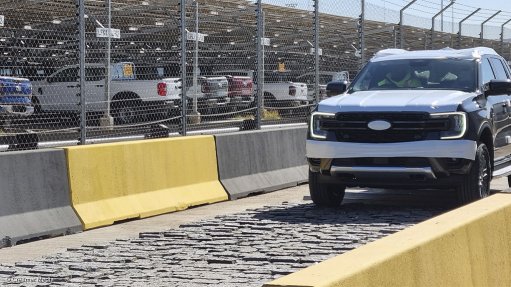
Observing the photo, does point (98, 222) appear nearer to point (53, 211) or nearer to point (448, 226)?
point (53, 211)

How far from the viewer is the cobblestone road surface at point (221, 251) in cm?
770

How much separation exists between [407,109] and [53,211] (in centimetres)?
378

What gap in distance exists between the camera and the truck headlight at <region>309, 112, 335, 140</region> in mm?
12133

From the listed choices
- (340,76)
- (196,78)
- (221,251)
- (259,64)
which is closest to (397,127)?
(221,251)

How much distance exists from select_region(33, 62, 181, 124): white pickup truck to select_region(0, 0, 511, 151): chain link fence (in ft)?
0.08

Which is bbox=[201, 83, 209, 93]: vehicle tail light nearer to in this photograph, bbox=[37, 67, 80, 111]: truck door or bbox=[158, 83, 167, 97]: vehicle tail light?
bbox=[158, 83, 167, 97]: vehicle tail light

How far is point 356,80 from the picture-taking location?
13.5m

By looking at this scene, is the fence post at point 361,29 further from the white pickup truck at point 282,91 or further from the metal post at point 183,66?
the metal post at point 183,66

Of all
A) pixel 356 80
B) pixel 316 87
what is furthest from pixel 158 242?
pixel 316 87

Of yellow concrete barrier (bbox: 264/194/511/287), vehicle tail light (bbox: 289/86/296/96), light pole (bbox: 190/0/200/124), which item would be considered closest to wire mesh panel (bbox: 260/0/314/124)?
vehicle tail light (bbox: 289/86/296/96)

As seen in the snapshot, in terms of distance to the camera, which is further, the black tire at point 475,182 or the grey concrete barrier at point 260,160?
the grey concrete barrier at point 260,160

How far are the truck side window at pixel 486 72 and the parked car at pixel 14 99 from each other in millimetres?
5134

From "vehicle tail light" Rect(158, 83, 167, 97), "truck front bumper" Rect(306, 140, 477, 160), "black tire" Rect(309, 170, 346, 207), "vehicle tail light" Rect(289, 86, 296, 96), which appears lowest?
"black tire" Rect(309, 170, 346, 207)

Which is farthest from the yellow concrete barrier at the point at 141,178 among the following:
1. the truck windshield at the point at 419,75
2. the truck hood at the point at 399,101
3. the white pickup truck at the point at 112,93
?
the truck windshield at the point at 419,75
